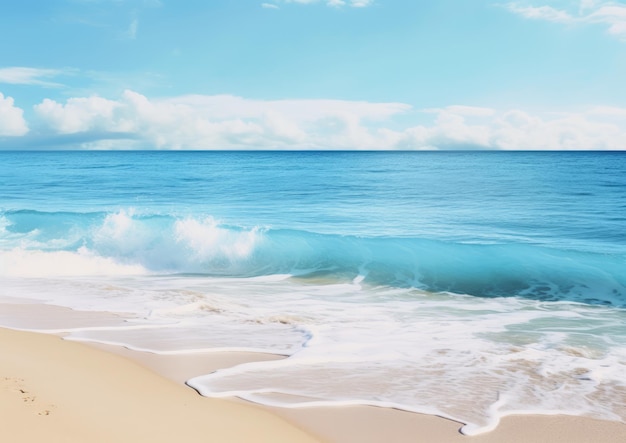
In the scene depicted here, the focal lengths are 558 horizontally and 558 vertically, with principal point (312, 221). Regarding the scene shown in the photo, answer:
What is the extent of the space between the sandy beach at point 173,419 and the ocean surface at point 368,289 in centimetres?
25

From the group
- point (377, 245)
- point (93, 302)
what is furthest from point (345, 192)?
point (93, 302)

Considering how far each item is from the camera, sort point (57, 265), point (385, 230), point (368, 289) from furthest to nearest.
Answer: point (385, 230)
point (57, 265)
point (368, 289)

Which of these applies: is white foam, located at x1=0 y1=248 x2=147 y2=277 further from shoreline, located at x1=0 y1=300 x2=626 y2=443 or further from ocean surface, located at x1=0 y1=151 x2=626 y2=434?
shoreline, located at x1=0 y1=300 x2=626 y2=443

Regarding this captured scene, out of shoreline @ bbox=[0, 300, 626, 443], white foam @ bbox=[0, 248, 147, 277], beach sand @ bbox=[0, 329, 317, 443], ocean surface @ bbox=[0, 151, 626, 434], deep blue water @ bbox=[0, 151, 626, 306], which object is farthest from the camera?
white foam @ bbox=[0, 248, 147, 277]

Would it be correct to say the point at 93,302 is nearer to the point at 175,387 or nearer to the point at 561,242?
the point at 175,387

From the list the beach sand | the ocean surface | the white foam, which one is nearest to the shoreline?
the beach sand

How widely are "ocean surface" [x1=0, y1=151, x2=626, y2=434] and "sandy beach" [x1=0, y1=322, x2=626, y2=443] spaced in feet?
0.80

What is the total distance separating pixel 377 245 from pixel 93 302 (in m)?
9.64

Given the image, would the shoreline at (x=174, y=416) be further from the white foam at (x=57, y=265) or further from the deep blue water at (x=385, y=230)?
the white foam at (x=57, y=265)

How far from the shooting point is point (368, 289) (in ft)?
42.4

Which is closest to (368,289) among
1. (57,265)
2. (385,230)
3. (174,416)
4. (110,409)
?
(385,230)

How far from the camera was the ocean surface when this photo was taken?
561 centimetres

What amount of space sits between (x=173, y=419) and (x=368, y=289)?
8.98 meters

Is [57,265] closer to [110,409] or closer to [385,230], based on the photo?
[385,230]
